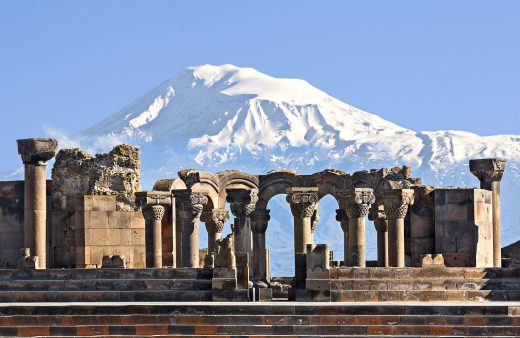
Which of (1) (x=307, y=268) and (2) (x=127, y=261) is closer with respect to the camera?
(1) (x=307, y=268)

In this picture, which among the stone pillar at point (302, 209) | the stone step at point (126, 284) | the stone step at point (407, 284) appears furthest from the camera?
the stone pillar at point (302, 209)

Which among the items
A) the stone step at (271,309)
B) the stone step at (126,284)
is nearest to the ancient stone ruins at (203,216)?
→ the stone step at (126,284)

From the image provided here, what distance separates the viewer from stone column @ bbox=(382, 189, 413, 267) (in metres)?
54.6

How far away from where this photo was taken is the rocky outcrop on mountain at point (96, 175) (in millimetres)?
57656

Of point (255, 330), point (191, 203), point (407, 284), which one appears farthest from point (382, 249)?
point (255, 330)

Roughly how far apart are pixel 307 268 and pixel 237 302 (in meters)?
2.14

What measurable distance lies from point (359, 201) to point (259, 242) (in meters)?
4.47

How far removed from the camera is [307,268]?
45.6 meters

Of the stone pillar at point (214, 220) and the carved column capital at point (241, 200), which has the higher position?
the carved column capital at point (241, 200)

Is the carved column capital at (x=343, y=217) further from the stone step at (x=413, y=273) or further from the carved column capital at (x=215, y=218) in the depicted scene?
the stone step at (x=413, y=273)

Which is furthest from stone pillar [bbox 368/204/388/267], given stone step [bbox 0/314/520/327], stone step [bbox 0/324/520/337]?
stone step [bbox 0/324/520/337]

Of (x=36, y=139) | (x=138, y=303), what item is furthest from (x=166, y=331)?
(x=36, y=139)

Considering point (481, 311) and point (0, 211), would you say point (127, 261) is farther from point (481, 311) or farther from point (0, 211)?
point (481, 311)

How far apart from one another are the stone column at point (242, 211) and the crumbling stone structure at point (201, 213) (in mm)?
30
